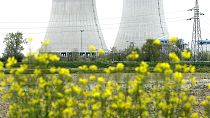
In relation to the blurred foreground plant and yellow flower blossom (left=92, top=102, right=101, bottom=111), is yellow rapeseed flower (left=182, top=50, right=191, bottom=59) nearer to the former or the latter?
the blurred foreground plant

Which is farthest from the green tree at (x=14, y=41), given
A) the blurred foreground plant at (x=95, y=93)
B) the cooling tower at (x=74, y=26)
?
the blurred foreground plant at (x=95, y=93)

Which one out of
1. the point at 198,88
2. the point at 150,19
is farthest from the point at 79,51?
the point at 198,88

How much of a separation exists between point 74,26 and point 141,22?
5.48 m

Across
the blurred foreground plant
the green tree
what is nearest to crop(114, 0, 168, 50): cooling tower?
the green tree

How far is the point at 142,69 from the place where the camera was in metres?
2.67

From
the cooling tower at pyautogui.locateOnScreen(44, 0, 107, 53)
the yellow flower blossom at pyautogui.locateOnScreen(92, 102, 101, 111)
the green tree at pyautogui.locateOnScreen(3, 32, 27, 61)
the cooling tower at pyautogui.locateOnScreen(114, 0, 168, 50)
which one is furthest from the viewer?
the green tree at pyautogui.locateOnScreen(3, 32, 27, 61)

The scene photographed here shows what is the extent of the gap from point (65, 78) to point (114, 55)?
134 feet

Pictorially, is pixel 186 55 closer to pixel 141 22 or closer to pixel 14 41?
pixel 141 22

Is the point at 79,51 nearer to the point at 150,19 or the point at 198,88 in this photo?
the point at 150,19

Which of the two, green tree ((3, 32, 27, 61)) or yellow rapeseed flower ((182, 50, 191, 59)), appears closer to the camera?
yellow rapeseed flower ((182, 50, 191, 59))

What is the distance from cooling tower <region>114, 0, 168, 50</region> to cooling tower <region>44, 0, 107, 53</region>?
251cm

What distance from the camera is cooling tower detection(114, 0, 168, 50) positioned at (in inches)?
1419

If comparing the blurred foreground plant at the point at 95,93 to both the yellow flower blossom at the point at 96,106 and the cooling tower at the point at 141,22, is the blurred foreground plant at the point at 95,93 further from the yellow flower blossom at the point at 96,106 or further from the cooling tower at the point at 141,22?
the cooling tower at the point at 141,22

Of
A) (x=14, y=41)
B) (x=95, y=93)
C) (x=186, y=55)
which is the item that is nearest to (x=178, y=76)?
(x=186, y=55)
